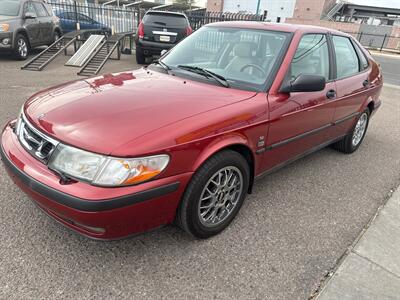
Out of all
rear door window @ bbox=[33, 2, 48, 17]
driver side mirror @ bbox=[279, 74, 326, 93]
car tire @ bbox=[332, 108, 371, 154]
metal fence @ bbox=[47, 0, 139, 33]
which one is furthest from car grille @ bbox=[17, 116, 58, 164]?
metal fence @ bbox=[47, 0, 139, 33]

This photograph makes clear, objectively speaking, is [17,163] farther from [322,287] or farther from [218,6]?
[218,6]

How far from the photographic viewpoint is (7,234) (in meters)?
2.45

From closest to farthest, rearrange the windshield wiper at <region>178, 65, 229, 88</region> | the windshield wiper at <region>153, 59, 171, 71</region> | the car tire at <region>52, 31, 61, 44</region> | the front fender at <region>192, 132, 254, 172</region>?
the front fender at <region>192, 132, 254, 172</region>
the windshield wiper at <region>178, 65, 229, 88</region>
the windshield wiper at <region>153, 59, 171, 71</region>
the car tire at <region>52, 31, 61, 44</region>

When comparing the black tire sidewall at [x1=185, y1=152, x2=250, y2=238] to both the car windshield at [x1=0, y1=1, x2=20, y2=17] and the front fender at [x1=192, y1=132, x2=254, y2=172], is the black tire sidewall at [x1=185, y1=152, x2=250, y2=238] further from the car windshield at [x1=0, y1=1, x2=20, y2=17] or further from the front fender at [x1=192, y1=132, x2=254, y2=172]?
the car windshield at [x1=0, y1=1, x2=20, y2=17]

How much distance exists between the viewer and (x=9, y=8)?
895 centimetres

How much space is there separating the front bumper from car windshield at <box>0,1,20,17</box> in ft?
27.7

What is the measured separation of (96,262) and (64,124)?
96cm

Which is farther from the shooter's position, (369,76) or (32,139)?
(369,76)

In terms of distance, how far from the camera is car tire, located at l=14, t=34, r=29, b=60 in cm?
889

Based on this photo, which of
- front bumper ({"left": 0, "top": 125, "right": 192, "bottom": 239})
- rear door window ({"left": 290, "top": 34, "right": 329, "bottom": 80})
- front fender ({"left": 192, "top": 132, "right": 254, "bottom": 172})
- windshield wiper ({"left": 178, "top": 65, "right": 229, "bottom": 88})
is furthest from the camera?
rear door window ({"left": 290, "top": 34, "right": 329, "bottom": 80})

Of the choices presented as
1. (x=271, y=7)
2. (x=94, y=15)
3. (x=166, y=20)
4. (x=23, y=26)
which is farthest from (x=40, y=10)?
(x=271, y=7)

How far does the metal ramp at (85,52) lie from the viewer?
9.09 m

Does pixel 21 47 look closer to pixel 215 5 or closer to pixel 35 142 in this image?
pixel 35 142

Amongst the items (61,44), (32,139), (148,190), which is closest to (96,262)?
(148,190)
